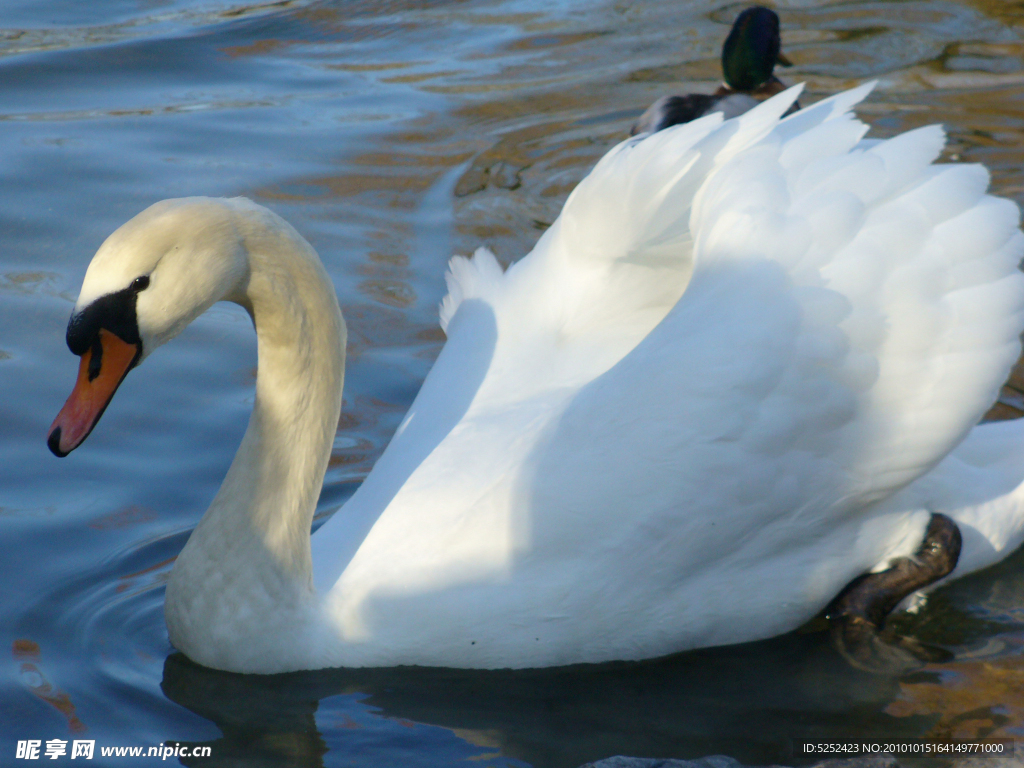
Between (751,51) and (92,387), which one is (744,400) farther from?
(751,51)

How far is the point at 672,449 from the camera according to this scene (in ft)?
11.1

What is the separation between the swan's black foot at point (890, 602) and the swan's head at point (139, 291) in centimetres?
196

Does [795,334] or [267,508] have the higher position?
[795,334]

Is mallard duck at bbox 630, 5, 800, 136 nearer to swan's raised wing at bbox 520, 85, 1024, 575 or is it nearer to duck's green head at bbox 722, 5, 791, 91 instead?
duck's green head at bbox 722, 5, 791, 91

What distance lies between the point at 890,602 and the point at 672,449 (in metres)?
0.91

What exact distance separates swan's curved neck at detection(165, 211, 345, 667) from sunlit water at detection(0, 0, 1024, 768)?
0.18 m

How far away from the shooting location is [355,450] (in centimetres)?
486

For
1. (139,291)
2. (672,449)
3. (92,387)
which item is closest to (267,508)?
A: (92,387)

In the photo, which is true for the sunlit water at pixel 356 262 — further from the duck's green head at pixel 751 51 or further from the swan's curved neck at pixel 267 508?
the duck's green head at pixel 751 51

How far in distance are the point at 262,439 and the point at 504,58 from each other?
6.38m

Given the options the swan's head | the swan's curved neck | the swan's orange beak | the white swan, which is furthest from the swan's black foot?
the swan's orange beak

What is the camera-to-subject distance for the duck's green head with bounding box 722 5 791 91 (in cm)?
780

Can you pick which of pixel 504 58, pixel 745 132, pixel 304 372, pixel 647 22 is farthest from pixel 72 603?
pixel 647 22

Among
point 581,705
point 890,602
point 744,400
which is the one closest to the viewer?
point 744,400
